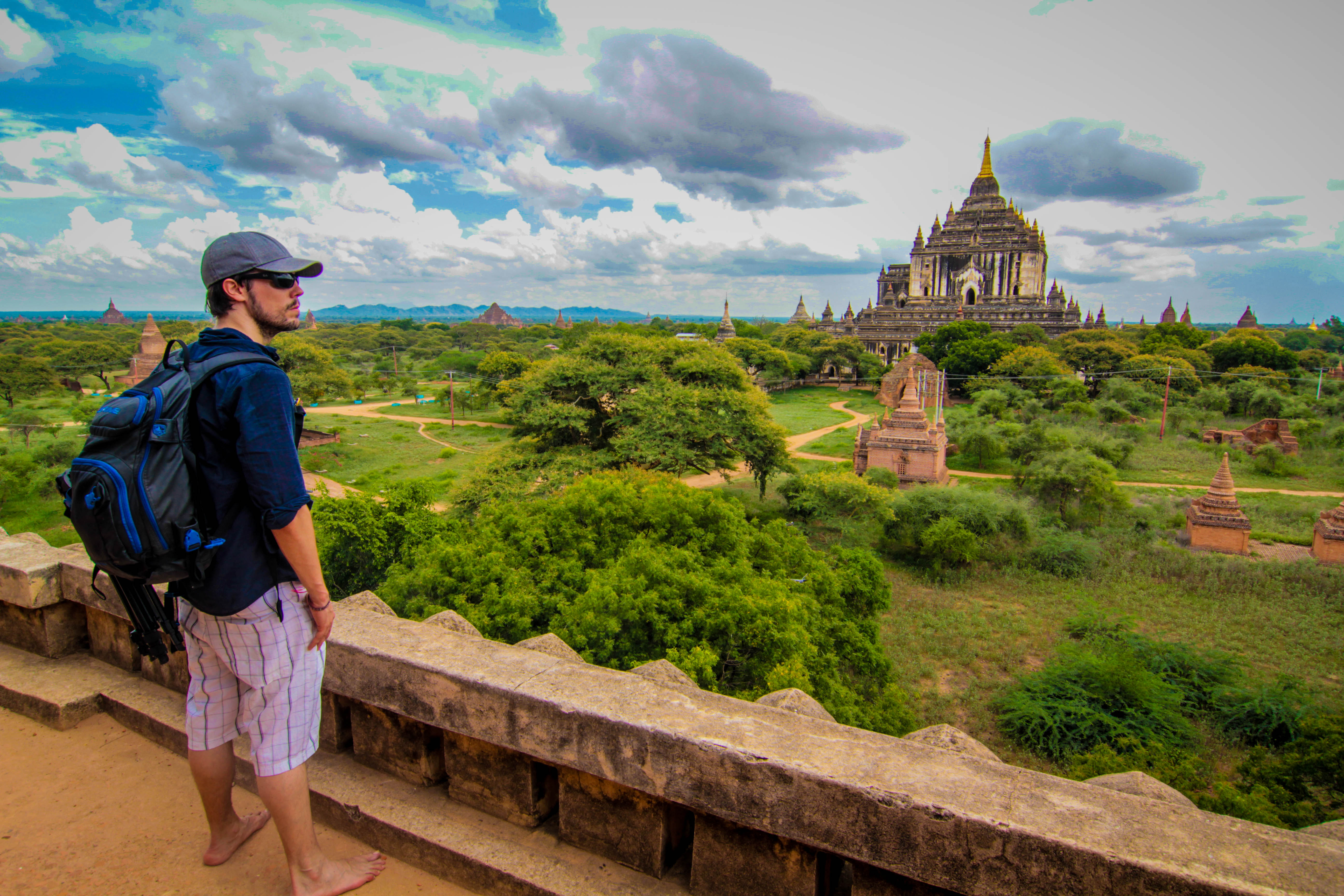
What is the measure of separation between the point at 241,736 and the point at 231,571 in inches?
47.3

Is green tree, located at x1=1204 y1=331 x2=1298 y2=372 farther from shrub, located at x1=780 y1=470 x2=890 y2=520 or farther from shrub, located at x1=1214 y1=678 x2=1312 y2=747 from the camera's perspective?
shrub, located at x1=1214 y1=678 x2=1312 y2=747

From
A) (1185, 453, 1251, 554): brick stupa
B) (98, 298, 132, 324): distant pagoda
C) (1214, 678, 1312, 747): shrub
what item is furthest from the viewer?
(98, 298, 132, 324): distant pagoda

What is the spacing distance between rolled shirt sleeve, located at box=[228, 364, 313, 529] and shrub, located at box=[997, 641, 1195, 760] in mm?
10582

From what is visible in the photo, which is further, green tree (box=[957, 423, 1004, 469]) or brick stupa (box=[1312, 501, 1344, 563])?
green tree (box=[957, 423, 1004, 469])

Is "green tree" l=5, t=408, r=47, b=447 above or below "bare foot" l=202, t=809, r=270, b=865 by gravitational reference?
below

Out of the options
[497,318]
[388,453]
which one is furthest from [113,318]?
[388,453]

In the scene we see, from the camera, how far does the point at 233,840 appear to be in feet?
8.34

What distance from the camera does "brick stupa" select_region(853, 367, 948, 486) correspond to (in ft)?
79.1

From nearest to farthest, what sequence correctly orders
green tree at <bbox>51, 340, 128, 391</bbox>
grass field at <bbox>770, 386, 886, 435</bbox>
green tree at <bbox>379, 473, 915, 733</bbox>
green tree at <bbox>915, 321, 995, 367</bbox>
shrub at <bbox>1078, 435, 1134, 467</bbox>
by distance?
green tree at <bbox>379, 473, 915, 733</bbox>
shrub at <bbox>1078, 435, 1134, 467</bbox>
grass field at <bbox>770, 386, 886, 435</bbox>
green tree at <bbox>51, 340, 128, 391</bbox>
green tree at <bbox>915, 321, 995, 367</bbox>

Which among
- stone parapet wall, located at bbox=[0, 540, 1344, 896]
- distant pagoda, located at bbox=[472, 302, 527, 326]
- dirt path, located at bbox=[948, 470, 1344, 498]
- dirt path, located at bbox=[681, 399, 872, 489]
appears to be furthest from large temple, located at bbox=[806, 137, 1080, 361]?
distant pagoda, located at bbox=[472, 302, 527, 326]

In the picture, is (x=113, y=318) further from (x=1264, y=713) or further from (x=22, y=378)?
(x=1264, y=713)

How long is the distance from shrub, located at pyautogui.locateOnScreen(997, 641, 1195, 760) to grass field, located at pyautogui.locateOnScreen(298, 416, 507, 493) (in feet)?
46.9

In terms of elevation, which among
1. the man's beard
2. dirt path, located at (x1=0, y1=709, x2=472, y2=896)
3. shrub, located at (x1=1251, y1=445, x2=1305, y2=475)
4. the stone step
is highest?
the man's beard

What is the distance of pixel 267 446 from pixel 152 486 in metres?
0.31
